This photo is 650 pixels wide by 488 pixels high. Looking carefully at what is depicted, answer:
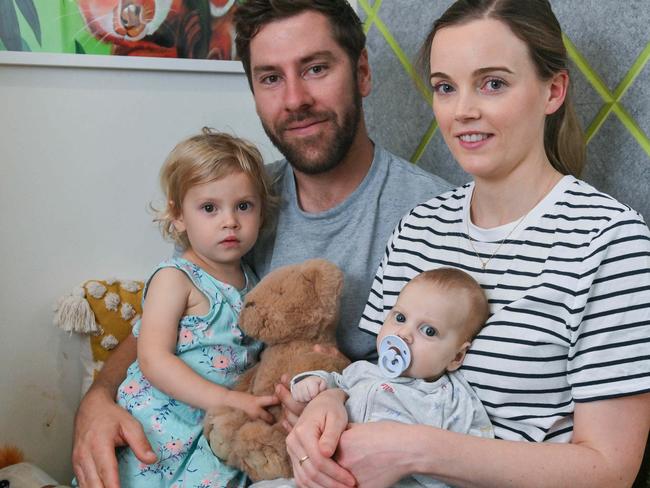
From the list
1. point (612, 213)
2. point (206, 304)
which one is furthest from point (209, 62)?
point (612, 213)

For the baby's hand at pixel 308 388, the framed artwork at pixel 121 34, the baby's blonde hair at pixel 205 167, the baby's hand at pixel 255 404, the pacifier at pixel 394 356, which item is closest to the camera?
the pacifier at pixel 394 356

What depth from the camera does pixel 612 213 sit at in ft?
3.67

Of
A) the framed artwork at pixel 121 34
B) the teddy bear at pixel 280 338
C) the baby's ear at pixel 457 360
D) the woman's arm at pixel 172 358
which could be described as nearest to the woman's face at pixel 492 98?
the baby's ear at pixel 457 360

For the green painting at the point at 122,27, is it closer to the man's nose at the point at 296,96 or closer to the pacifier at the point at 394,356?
the man's nose at the point at 296,96

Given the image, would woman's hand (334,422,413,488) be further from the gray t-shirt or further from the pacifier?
the gray t-shirt

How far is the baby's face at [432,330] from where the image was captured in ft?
3.89

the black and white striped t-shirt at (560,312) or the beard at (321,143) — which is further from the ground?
the beard at (321,143)

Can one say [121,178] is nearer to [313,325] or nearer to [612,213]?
[313,325]

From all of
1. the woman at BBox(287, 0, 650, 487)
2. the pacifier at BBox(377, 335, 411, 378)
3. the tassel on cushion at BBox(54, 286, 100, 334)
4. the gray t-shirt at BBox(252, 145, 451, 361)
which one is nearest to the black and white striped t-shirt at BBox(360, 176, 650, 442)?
the woman at BBox(287, 0, 650, 487)

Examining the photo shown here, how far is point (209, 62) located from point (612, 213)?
136 cm

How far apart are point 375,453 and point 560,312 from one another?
366 mm

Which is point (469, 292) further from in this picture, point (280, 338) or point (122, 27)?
point (122, 27)

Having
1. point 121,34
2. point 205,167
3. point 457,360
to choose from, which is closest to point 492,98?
point 457,360

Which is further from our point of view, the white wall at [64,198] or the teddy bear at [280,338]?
the white wall at [64,198]
